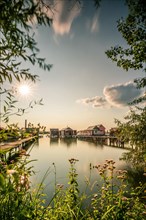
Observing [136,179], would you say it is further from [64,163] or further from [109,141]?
[109,141]

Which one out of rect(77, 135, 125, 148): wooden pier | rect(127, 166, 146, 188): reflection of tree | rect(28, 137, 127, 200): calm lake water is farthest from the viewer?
rect(77, 135, 125, 148): wooden pier

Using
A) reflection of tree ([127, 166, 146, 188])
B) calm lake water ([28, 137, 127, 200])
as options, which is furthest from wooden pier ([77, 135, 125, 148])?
reflection of tree ([127, 166, 146, 188])

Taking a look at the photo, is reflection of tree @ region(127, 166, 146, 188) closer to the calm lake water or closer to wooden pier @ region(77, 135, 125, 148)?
the calm lake water

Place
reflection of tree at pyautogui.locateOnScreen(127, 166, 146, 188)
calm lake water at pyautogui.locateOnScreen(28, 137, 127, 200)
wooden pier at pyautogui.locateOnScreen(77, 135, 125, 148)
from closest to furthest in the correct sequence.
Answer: calm lake water at pyautogui.locateOnScreen(28, 137, 127, 200) < reflection of tree at pyautogui.locateOnScreen(127, 166, 146, 188) < wooden pier at pyautogui.locateOnScreen(77, 135, 125, 148)

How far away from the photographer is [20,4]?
254 centimetres

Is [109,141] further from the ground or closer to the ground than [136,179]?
further from the ground

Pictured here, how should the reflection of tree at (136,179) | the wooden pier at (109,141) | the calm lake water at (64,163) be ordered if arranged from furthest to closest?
1. the wooden pier at (109,141)
2. the reflection of tree at (136,179)
3. the calm lake water at (64,163)

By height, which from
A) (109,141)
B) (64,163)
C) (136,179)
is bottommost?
(136,179)

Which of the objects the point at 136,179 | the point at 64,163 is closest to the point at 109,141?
the point at 64,163

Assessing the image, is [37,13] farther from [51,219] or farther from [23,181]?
[51,219]

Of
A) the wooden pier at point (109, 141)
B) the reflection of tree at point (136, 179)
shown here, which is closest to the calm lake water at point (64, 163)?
the reflection of tree at point (136, 179)

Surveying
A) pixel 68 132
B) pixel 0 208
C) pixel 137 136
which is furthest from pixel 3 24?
pixel 68 132

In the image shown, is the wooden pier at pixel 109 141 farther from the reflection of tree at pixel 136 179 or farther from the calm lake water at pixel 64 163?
the reflection of tree at pixel 136 179

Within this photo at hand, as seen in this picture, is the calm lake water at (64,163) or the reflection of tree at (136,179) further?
the reflection of tree at (136,179)
